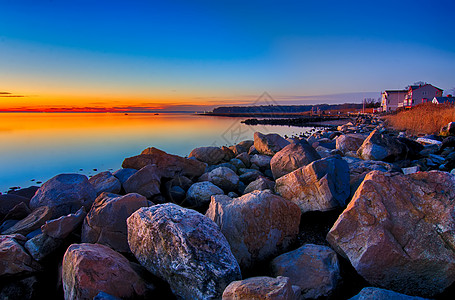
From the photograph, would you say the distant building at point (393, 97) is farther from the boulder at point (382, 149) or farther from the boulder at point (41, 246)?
the boulder at point (41, 246)

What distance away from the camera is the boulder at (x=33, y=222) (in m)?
4.64

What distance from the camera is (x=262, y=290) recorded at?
7.97 feet

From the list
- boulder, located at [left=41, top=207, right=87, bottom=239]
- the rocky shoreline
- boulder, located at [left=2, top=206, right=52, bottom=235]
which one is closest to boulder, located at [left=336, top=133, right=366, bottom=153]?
the rocky shoreline

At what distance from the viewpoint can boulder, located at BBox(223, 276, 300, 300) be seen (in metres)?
2.38

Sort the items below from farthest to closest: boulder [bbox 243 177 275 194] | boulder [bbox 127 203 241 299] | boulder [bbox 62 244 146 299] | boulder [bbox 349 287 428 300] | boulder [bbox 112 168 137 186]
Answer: boulder [bbox 112 168 137 186] < boulder [bbox 243 177 275 194] < boulder [bbox 127 203 241 299] < boulder [bbox 62 244 146 299] < boulder [bbox 349 287 428 300]

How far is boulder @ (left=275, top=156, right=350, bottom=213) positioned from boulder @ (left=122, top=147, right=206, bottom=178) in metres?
3.56

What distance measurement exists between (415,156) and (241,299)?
31.8ft

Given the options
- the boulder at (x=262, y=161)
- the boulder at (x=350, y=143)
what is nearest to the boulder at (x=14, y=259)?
the boulder at (x=262, y=161)

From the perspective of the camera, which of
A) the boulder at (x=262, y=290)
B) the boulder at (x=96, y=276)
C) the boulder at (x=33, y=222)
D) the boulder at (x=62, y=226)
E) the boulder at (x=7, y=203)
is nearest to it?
the boulder at (x=262, y=290)

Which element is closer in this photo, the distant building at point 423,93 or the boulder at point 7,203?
A: the boulder at point 7,203

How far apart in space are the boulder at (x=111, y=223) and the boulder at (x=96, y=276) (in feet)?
2.96

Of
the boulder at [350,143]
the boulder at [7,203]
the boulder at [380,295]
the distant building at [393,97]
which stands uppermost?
the distant building at [393,97]

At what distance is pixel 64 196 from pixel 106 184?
3.59ft

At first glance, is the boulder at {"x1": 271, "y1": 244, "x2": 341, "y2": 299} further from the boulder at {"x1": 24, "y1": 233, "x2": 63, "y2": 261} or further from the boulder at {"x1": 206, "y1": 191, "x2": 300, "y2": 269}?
the boulder at {"x1": 24, "y1": 233, "x2": 63, "y2": 261}
